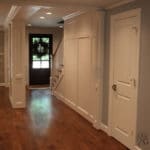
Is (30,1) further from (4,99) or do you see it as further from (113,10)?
(4,99)

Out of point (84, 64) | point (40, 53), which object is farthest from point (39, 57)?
point (84, 64)

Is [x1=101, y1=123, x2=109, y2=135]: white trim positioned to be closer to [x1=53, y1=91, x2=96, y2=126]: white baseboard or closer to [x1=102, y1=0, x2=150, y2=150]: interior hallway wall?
[x1=53, y1=91, x2=96, y2=126]: white baseboard

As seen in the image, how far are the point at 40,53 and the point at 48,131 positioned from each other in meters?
6.37

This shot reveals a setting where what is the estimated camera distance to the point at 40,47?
11109mm

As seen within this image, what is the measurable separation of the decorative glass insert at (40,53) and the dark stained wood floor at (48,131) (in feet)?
13.1

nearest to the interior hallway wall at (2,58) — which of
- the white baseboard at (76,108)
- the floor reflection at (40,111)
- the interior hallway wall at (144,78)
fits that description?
the floor reflection at (40,111)

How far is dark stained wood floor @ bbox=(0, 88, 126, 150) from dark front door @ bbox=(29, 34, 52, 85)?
12.9ft

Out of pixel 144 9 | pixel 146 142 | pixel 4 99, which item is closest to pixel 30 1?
pixel 144 9

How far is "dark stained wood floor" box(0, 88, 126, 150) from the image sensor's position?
4.43 m

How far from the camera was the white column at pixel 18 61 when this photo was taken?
6988mm

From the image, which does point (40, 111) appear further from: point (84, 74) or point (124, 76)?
point (124, 76)

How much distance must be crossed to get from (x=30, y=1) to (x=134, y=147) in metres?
2.81

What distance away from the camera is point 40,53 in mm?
11133

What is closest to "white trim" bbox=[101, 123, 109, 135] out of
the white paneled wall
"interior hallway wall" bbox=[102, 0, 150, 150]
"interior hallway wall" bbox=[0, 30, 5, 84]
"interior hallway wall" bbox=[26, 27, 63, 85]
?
the white paneled wall
